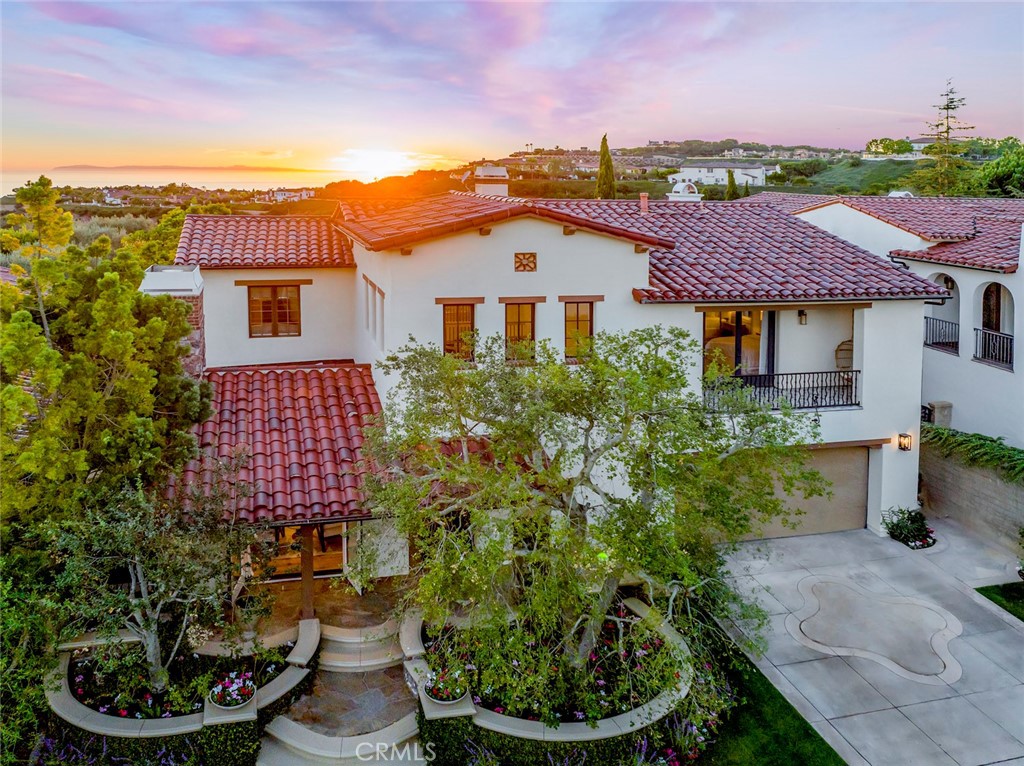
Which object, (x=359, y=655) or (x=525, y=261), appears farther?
(x=525, y=261)

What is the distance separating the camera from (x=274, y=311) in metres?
21.9

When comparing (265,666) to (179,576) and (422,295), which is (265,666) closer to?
(179,576)

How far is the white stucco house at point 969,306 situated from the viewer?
2120cm

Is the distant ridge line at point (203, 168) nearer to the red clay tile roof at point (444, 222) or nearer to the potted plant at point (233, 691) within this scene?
the red clay tile roof at point (444, 222)

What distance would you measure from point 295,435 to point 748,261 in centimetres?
1231

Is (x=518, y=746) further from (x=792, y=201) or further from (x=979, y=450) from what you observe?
(x=792, y=201)

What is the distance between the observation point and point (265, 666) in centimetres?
1393

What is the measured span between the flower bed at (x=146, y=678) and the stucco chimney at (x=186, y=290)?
623 cm

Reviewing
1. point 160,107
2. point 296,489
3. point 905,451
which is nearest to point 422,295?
point 296,489

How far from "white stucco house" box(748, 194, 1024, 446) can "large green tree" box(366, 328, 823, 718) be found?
37.4ft

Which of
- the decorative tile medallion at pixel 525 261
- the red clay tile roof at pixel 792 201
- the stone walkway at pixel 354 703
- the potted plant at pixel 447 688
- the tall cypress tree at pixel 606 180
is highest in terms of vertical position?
the tall cypress tree at pixel 606 180

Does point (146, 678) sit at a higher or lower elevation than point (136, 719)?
higher

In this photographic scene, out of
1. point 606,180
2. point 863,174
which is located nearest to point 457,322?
point 606,180

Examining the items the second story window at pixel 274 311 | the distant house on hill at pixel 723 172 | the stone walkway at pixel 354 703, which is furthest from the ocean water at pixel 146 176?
the distant house on hill at pixel 723 172
